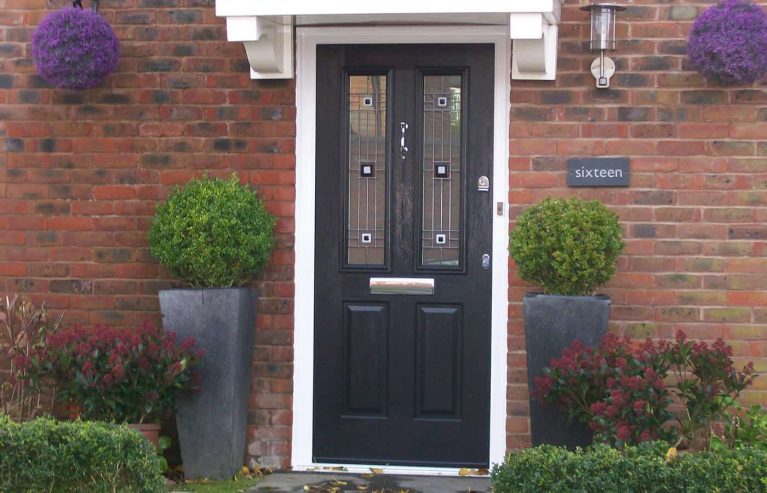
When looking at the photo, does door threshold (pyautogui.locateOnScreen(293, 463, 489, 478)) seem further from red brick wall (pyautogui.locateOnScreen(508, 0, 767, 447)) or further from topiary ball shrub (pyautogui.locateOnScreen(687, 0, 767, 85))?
topiary ball shrub (pyautogui.locateOnScreen(687, 0, 767, 85))

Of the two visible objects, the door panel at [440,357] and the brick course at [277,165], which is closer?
the brick course at [277,165]

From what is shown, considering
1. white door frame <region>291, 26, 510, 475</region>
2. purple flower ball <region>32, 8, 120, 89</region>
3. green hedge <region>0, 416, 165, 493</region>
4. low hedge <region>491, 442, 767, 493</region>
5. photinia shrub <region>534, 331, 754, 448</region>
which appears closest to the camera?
low hedge <region>491, 442, 767, 493</region>

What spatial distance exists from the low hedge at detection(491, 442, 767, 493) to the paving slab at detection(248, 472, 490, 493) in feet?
4.13

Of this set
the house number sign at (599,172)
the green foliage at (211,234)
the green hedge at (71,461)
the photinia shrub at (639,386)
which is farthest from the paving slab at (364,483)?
the house number sign at (599,172)

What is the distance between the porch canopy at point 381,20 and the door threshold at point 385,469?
2352 millimetres

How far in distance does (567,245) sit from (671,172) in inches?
40.8

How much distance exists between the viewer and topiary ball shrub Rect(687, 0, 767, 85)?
6.14 meters

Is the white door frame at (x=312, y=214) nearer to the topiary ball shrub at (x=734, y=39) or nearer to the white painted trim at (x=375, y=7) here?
the white painted trim at (x=375, y=7)

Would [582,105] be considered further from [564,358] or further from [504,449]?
[504,449]

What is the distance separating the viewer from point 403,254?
677 cm

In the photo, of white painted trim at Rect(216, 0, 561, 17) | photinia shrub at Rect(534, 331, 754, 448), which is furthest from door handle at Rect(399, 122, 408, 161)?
photinia shrub at Rect(534, 331, 754, 448)

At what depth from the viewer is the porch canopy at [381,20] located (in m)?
5.98

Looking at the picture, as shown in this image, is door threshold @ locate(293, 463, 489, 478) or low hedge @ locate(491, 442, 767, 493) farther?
door threshold @ locate(293, 463, 489, 478)

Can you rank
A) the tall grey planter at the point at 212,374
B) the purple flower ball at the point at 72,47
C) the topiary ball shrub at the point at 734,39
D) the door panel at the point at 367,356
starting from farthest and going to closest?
the door panel at the point at 367,356
the purple flower ball at the point at 72,47
the tall grey planter at the point at 212,374
the topiary ball shrub at the point at 734,39
